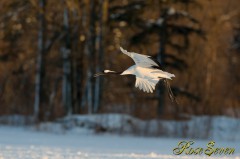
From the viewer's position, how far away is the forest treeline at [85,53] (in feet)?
76.4

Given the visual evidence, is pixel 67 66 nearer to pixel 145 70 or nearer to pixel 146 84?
pixel 146 84

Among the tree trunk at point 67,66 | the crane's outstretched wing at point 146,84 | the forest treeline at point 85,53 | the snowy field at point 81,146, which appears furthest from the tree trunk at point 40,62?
the crane's outstretched wing at point 146,84

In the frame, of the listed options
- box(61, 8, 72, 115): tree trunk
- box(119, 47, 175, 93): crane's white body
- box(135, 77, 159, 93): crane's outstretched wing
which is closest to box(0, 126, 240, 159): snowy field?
box(61, 8, 72, 115): tree trunk

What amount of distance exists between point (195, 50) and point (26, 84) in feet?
31.1

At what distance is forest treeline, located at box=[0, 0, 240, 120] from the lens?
917 inches

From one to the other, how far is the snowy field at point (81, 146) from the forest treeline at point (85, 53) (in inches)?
114

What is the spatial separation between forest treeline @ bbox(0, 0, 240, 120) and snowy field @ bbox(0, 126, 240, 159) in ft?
9.49

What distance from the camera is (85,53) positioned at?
977 inches

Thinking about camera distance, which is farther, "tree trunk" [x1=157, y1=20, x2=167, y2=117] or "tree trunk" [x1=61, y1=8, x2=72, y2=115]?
"tree trunk" [x1=61, y1=8, x2=72, y2=115]

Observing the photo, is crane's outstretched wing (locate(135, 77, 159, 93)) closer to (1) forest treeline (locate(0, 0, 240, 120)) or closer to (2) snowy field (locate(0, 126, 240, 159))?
(2) snowy field (locate(0, 126, 240, 159))

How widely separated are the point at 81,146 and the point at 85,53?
9119 mm

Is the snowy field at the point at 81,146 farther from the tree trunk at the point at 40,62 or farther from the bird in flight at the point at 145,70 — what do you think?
the bird in flight at the point at 145,70

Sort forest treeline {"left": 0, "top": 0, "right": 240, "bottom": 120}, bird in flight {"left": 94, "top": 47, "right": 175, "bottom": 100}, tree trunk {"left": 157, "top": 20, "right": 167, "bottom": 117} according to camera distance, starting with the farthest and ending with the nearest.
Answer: tree trunk {"left": 157, "top": 20, "right": 167, "bottom": 117}, forest treeline {"left": 0, "top": 0, "right": 240, "bottom": 120}, bird in flight {"left": 94, "top": 47, "right": 175, "bottom": 100}

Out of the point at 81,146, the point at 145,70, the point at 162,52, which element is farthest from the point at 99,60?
the point at 145,70
